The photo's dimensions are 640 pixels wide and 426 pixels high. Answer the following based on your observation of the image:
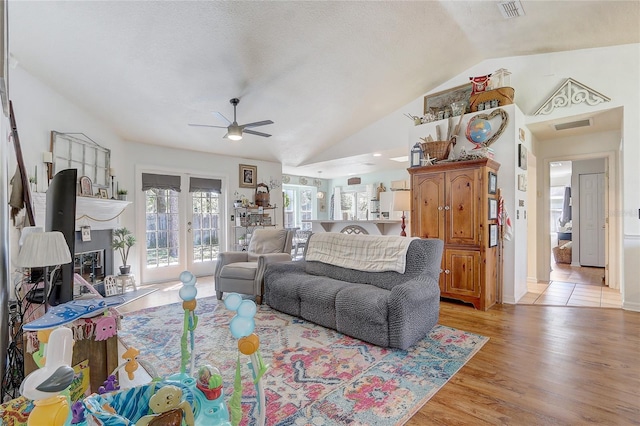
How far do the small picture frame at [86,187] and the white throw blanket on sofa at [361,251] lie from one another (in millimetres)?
2832

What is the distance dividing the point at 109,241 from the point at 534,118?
6134 millimetres

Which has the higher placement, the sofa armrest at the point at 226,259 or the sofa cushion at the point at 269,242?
the sofa cushion at the point at 269,242

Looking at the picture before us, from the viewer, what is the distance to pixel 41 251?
1736mm

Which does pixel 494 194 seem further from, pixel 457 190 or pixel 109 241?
pixel 109 241

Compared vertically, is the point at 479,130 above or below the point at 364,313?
above

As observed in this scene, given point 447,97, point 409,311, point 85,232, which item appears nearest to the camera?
point 409,311

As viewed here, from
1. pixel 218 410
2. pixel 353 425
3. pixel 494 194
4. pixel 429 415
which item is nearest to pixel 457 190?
pixel 494 194

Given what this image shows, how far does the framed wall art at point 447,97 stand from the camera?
4.73 metres

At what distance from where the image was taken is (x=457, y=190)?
12.7 ft

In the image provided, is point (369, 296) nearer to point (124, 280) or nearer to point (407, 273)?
point (407, 273)

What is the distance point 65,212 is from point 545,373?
3.38 m

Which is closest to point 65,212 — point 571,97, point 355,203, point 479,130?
point 479,130

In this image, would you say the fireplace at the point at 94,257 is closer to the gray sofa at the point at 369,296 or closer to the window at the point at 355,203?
the gray sofa at the point at 369,296

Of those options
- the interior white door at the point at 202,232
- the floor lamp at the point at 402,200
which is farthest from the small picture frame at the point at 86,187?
the floor lamp at the point at 402,200
